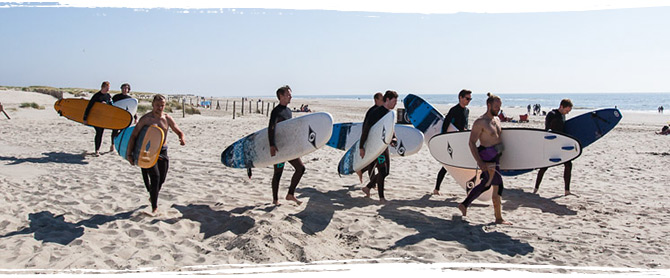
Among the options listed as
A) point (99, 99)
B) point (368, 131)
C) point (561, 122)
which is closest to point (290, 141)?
point (368, 131)

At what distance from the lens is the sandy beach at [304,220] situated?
3699 mm

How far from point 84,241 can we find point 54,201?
1.70m

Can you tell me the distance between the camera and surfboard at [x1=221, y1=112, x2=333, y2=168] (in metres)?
5.34

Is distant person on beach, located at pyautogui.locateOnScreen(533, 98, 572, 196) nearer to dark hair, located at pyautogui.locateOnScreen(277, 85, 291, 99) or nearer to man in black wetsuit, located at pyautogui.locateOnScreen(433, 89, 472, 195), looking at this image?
man in black wetsuit, located at pyautogui.locateOnScreen(433, 89, 472, 195)

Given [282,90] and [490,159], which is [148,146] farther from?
[490,159]

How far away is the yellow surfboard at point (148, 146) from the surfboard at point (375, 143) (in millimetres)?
2280

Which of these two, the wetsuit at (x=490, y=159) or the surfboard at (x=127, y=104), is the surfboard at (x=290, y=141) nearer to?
the wetsuit at (x=490, y=159)

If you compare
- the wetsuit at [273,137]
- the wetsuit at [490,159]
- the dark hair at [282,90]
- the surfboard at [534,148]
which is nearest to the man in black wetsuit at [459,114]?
the surfboard at [534,148]

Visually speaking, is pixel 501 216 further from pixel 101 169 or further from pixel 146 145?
pixel 101 169

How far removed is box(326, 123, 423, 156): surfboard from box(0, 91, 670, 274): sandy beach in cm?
53

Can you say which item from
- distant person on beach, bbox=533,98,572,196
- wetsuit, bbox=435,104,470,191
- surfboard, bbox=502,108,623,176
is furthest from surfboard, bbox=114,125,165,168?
surfboard, bbox=502,108,623,176

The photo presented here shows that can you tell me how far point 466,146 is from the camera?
564 centimetres

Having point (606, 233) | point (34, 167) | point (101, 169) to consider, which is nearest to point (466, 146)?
point (606, 233)

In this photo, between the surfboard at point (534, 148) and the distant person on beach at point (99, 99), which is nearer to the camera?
the surfboard at point (534, 148)
